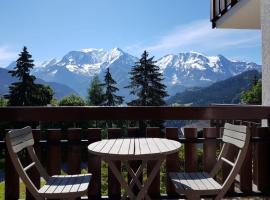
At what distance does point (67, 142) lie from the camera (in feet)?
13.3

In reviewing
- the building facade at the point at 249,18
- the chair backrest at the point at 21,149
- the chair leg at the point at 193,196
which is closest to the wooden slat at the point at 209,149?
Result: the chair leg at the point at 193,196

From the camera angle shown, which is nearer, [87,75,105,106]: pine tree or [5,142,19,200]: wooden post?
[5,142,19,200]: wooden post

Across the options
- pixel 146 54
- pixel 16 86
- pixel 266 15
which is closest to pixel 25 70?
pixel 16 86

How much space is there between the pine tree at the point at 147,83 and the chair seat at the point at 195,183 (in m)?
54.5

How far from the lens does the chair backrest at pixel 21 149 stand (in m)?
3.13

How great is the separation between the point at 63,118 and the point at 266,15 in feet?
12.3

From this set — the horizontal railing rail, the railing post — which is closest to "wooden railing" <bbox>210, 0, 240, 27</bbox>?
the horizontal railing rail

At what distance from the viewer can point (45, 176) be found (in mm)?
3729

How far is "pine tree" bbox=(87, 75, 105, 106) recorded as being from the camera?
73350mm

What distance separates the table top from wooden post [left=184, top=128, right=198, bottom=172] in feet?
1.79

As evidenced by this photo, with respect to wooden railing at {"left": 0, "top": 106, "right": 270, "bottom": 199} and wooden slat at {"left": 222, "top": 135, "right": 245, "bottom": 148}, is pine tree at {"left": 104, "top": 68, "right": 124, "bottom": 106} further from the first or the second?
wooden slat at {"left": 222, "top": 135, "right": 245, "bottom": 148}

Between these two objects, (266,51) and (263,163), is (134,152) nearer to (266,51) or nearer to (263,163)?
→ (263,163)

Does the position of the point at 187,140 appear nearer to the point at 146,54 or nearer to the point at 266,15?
the point at 266,15

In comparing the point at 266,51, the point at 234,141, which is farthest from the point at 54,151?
the point at 266,51
